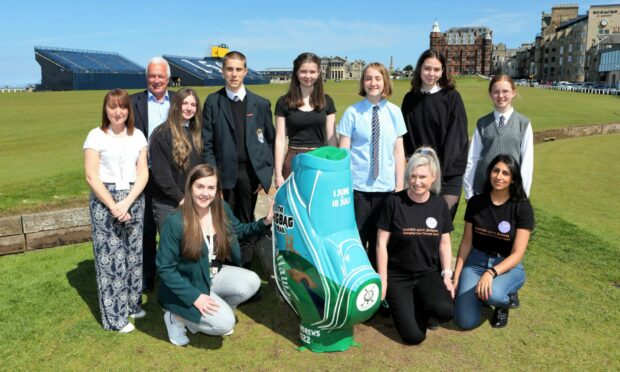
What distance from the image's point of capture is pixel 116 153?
168 inches

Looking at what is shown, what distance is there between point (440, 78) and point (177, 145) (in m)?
2.81

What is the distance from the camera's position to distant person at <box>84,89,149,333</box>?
13.8 ft

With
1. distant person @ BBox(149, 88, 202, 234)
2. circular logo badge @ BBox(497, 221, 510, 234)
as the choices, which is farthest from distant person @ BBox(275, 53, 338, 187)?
circular logo badge @ BBox(497, 221, 510, 234)

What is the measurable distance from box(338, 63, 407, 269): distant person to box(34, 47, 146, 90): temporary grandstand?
7549cm

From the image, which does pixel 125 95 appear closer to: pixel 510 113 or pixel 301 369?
Result: pixel 301 369

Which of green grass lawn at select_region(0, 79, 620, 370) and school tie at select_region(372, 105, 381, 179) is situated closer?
green grass lawn at select_region(0, 79, 620, 370)

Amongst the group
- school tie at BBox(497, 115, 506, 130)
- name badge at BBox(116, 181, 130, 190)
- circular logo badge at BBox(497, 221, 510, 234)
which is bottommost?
circular logo badge at BBox(497, 221, 510, 234)

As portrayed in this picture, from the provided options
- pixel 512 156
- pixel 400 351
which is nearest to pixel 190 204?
pixel 400 351

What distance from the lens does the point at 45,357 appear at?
13.2 ft

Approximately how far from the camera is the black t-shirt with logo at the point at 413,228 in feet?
14.7

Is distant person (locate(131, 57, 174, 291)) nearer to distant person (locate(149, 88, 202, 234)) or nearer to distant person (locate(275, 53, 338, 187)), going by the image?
distant person (locate(149, 88, 202, 234))

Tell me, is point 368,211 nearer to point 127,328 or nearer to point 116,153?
point 116,153

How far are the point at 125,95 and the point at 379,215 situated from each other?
261cm

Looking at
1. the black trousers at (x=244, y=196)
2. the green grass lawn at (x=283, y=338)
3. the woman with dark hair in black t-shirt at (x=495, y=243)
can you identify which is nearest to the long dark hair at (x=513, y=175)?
the woman with dark hair in black t-shirt at (x=495, y=243)
